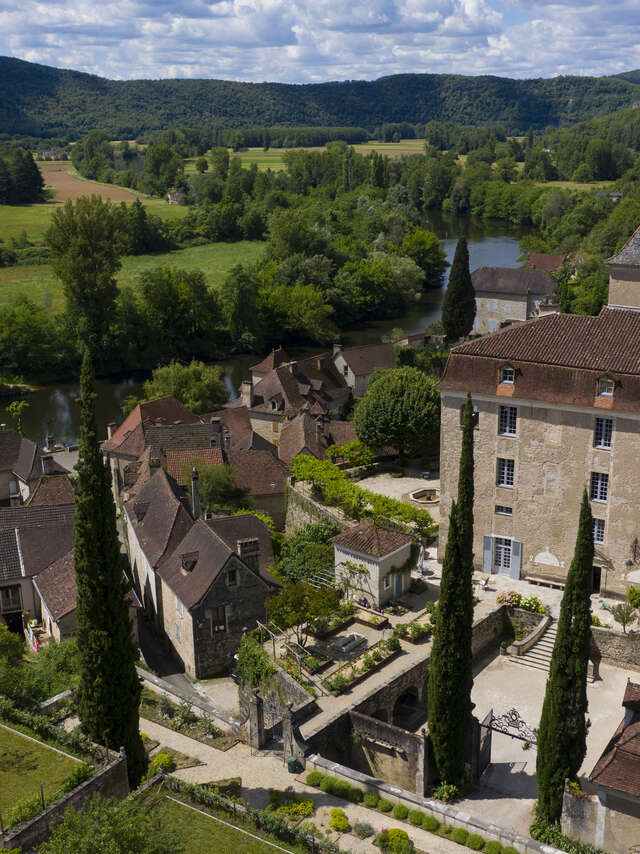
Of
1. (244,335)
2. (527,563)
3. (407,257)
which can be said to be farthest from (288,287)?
(527,563)

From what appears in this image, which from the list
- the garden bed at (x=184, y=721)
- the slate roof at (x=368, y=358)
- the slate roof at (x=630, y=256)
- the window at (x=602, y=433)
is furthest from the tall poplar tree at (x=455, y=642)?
the slate roof at (x=368, y=358)

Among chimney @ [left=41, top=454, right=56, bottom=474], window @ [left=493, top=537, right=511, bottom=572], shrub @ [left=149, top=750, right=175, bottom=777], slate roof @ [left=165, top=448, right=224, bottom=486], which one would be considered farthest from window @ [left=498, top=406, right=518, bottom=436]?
chimney @ [left=41, top=454, right=56, bottom=474]

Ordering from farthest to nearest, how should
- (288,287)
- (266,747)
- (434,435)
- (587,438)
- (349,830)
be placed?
(288,287)
(434,435)
(587,438)
(266,747)
(349,830)

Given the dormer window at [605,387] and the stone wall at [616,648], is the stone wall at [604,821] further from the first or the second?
the dormer window at [605,387]

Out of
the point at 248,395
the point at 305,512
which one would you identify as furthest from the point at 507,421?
the point at 248,395

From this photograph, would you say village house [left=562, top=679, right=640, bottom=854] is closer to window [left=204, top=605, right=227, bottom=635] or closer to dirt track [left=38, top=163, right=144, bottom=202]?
window [left=204, top=605, right=227, bottom=635]

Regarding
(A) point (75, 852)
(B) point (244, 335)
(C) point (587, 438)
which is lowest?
(B) point (244, 335)

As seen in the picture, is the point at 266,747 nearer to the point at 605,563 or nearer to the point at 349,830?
the point at 349,830
